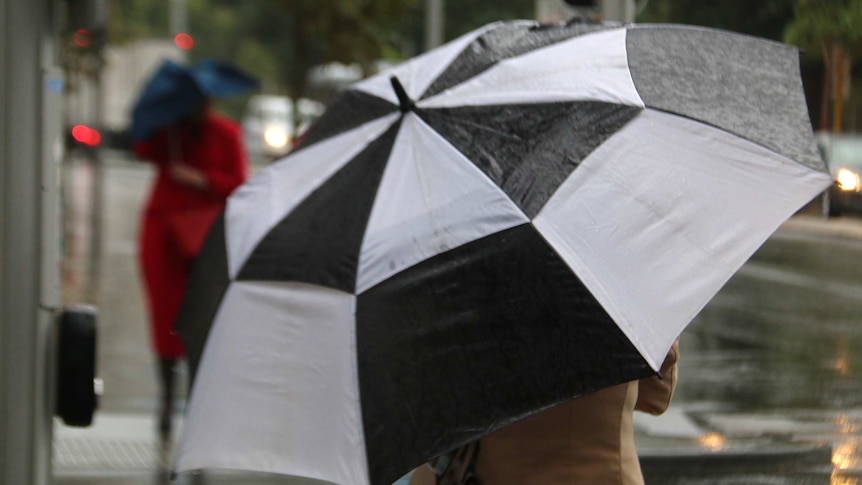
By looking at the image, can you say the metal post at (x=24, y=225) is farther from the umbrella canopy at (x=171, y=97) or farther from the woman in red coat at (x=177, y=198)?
the woman in red coat at (x=177, y=198)

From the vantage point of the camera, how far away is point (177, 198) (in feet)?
22.0

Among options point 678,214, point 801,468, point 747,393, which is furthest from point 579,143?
point 747,393

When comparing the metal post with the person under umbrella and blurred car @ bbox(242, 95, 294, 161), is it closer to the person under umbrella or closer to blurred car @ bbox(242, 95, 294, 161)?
the person under umbrella

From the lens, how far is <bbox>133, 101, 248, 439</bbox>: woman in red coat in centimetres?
662

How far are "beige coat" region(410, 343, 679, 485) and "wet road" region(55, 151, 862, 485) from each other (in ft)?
12.4

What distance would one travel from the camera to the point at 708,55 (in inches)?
120

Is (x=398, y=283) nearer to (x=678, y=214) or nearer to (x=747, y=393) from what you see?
(x=678, y=214)

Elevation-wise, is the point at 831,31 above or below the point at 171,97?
above

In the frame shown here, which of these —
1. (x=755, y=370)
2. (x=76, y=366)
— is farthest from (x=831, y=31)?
(x=76, y=366)

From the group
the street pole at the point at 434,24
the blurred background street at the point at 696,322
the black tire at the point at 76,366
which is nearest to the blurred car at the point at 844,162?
the blurred background street at the point at 696,322

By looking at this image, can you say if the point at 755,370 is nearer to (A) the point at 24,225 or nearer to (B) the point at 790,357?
(B) the point at 790,357

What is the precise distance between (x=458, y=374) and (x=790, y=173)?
2.84 ft

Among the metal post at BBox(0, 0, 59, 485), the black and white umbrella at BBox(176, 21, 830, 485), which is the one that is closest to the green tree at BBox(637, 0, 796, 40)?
the black and white umbrella at BBox(176, 21, 830, 485)

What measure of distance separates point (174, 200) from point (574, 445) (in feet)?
14.1
